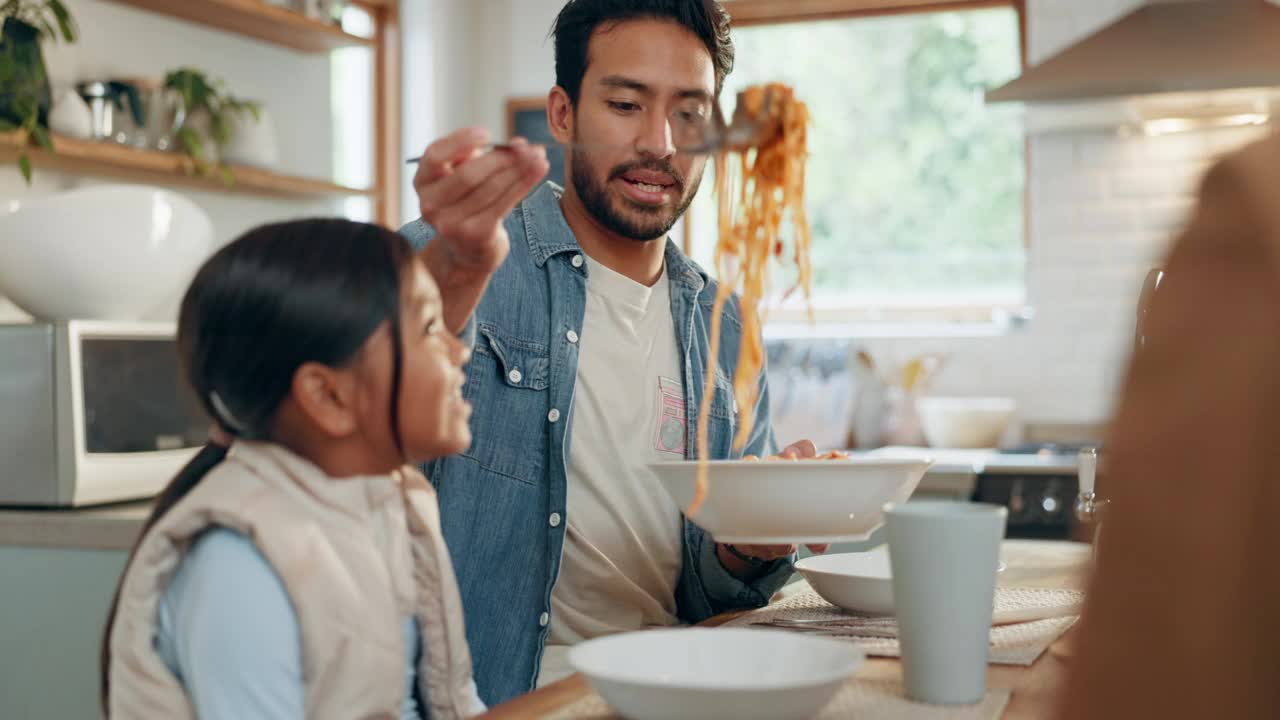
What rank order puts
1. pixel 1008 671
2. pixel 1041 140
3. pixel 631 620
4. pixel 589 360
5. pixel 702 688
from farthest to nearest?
pixel 1041 140 < pixel 589 360 < pixel 631 620 < pixel 1008 671 < pixel 702 688

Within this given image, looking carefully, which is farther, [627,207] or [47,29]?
[47,29]

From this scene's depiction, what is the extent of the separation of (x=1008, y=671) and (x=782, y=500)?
25 centimetres

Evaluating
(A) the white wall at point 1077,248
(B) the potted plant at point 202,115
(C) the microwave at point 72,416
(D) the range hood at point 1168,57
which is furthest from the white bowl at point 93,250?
(A) the white wall at point 1077,248

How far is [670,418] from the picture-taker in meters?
1.91

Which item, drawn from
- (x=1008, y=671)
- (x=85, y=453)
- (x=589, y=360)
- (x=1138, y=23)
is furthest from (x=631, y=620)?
(x=1138, y=23)

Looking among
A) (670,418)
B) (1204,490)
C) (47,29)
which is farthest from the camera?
(47,29)

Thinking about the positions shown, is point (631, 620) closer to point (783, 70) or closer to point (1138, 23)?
point (1138, 23)

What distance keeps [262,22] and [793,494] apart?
2.93 m

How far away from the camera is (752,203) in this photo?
4.33 feet

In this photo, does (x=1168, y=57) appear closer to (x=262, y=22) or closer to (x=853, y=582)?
(x=853, y=582)

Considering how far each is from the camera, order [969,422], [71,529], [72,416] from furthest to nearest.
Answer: [969,422] → [72,416] → [71,529]

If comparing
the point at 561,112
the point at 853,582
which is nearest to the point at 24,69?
the point at 561,112

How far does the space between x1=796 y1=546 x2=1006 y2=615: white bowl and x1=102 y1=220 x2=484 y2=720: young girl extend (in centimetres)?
42

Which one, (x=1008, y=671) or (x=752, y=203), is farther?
(x=752, y=203)
